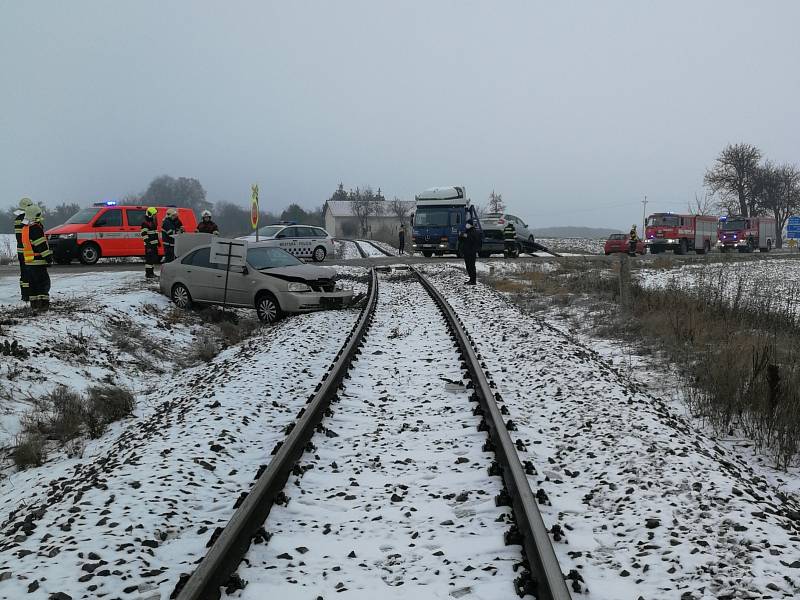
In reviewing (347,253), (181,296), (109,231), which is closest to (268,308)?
(181,296)

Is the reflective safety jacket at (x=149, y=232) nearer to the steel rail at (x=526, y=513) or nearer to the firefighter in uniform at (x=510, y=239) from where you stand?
the steel rail at (x=526, y=513)

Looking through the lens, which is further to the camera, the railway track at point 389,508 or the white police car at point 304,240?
→ the white police car at point 304,240

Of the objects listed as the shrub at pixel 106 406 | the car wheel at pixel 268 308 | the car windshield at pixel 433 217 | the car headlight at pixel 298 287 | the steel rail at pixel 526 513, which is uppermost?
the car windshield at pixel 433 217

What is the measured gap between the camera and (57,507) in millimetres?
3854

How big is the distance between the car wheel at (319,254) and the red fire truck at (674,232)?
21.8m

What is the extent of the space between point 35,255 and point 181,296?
3624 mm

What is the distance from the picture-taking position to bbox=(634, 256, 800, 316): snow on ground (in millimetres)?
11109

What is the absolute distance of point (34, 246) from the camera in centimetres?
996

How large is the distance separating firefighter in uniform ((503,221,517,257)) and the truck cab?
2.68m

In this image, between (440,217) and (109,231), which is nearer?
(109,231)

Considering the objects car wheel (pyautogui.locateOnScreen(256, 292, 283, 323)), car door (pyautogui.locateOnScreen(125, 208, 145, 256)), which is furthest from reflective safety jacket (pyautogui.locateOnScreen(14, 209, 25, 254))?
car door (pyautogui.locateOnScreen(125, 208, 145, 256))

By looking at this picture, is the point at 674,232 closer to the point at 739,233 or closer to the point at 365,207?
the point at 739,233

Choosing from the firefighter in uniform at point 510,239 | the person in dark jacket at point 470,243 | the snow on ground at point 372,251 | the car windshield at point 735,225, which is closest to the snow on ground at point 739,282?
the person in dark jacket at point 470,243

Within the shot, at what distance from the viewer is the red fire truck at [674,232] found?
38.8 meters
